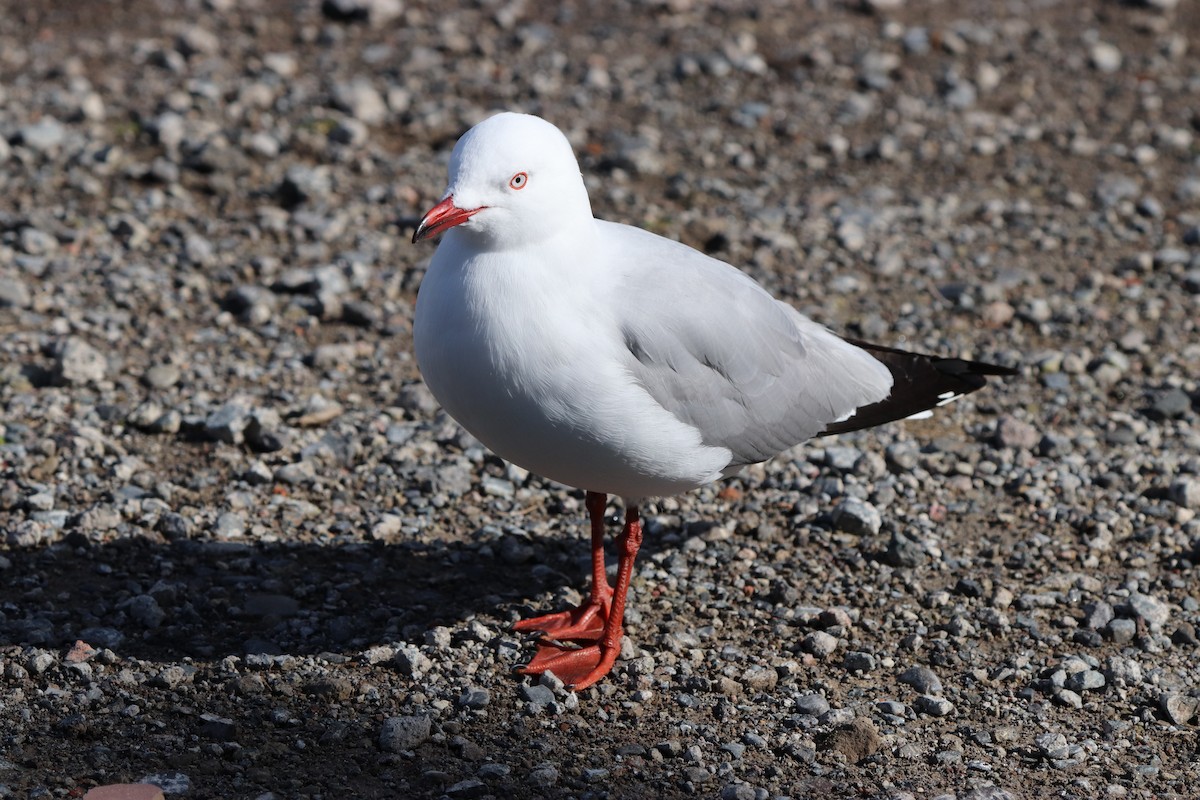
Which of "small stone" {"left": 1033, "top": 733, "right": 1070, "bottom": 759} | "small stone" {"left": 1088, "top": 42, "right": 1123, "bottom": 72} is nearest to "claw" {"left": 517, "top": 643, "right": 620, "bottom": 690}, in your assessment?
"small stone" {"left": 1033, "top": 733, "right": 1070, "bottom": 759}

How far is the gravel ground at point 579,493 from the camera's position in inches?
174

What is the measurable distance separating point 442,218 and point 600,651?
1656 mm

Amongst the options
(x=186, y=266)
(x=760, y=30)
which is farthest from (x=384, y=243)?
(x=760, y=30)

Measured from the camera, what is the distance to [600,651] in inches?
191

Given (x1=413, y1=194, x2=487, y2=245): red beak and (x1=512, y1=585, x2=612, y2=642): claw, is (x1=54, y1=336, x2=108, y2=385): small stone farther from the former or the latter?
(x1=413, y1=194, x2=487, y2=245): red beak

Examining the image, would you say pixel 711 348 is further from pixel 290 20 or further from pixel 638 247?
pixel 290 20

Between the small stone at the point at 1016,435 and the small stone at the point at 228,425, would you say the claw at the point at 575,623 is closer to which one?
the small stone at the point at 228,425

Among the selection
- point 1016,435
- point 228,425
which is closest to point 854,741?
point 1016,435

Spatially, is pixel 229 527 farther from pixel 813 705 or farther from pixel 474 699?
pixel 813 705

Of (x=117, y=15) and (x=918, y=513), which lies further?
(x=117, y=15)

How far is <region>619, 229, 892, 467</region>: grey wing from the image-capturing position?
4.48 m

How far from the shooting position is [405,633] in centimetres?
489

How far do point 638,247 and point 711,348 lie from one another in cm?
41

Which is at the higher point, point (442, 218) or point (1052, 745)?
point (442, 218)
